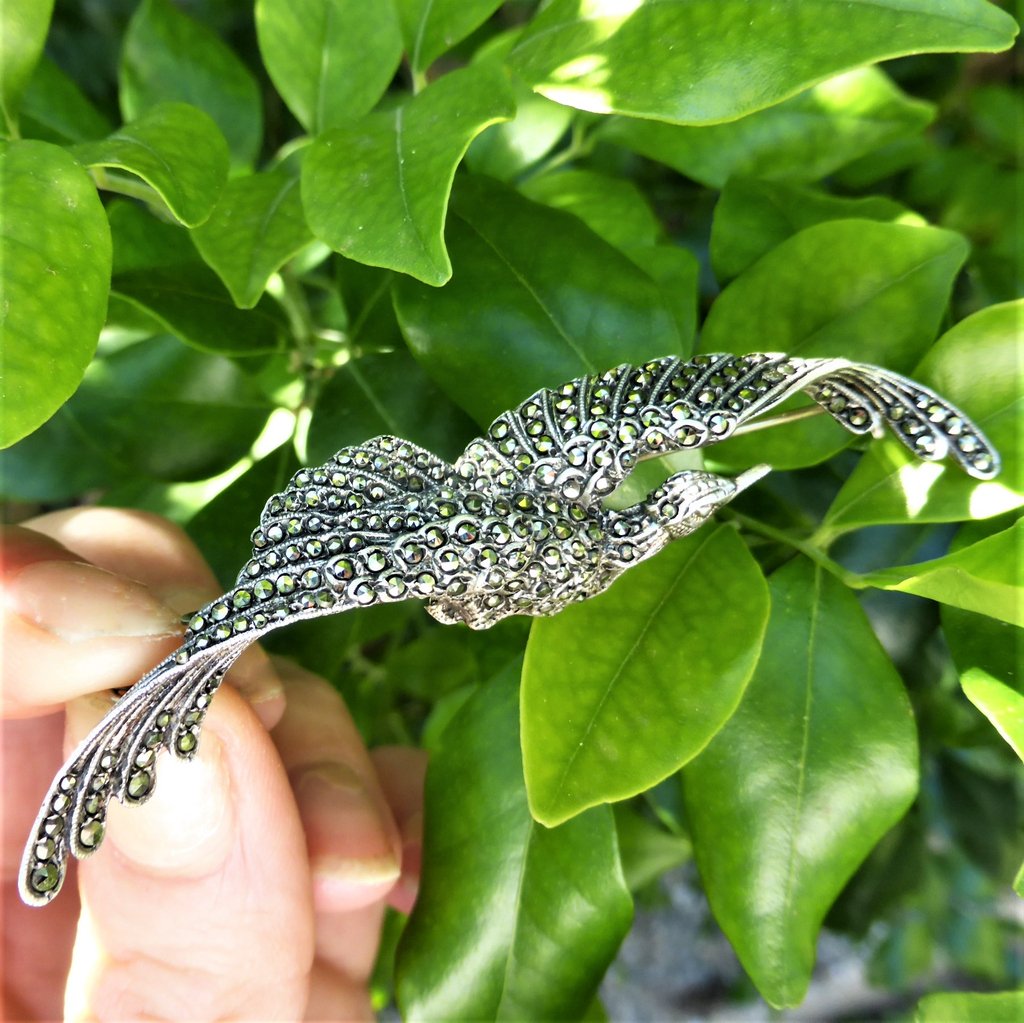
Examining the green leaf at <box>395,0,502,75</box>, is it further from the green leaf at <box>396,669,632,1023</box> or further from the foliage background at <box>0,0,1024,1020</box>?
the green leaf at <box>396,669,632,1023</box>

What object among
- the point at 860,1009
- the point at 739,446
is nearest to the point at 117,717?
the point at 739,446

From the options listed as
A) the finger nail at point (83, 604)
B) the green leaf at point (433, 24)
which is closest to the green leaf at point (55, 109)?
the green leaf at point (433, 24)

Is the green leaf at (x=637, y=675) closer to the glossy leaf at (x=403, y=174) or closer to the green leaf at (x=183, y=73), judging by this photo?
the glossy leaf at (x=403, y=174)

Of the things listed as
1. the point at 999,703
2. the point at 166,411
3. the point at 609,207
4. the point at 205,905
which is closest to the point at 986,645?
the point at 999,703

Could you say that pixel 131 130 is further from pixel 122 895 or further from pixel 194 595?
pixel 122 895

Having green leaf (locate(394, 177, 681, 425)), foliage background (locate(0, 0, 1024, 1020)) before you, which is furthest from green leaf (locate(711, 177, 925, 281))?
green leaf (locate(394, 177, 681, 425))

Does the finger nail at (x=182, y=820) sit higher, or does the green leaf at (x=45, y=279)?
the green leaf at (x=45, y=279)
